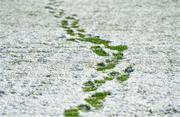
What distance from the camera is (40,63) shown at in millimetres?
21266

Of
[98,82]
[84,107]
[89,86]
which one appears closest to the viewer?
[84,107]

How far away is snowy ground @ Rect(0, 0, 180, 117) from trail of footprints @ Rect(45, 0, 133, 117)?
32 centimetres

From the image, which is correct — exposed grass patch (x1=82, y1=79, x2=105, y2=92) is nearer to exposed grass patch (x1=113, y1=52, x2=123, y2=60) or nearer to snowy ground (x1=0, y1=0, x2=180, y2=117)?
snowy ground (x1=0, y1=0, x2=180, y2=117)

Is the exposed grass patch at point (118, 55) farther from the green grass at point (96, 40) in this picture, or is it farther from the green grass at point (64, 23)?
the green grass at point (64, 23)

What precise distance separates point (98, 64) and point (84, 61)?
106 centimetres

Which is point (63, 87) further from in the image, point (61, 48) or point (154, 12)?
point (154, 12)

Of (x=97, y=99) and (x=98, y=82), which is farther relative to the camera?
(x=98, y=82)

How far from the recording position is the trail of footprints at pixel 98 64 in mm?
15836

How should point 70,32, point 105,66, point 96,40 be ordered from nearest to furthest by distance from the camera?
point 105,66
point 96,40
point 70,32

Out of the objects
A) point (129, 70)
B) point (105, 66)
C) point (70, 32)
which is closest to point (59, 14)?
point (70, 32)

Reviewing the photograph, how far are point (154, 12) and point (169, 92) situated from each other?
59.1 feet

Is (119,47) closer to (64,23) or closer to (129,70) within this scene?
(129,70)

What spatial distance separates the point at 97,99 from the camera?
16.4 meters

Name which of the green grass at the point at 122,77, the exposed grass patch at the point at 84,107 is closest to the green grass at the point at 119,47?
the green grass at the point at 122,77
